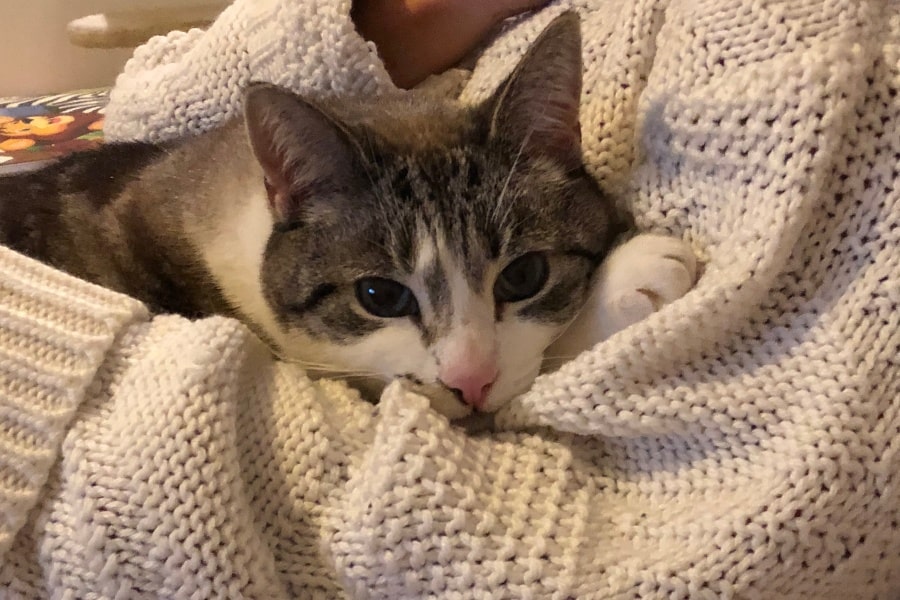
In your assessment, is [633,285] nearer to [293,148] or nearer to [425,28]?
[293,148]

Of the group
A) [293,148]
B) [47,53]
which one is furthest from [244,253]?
[47,53]

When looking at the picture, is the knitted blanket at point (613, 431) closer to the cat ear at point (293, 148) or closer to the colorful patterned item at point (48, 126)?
the cat ear at point (293, 148)

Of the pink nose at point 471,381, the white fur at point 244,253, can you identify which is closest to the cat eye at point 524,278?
the pink nose at point 471,381

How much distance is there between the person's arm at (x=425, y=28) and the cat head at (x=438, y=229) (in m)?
0.24

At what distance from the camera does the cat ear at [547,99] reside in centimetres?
81

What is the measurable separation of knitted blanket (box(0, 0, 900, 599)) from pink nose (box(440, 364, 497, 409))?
0.12ft

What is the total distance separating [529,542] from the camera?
2.14ft

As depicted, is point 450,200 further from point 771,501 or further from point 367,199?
point 771,501

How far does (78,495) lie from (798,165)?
24.9 inches

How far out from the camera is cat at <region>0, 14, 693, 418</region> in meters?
0.81

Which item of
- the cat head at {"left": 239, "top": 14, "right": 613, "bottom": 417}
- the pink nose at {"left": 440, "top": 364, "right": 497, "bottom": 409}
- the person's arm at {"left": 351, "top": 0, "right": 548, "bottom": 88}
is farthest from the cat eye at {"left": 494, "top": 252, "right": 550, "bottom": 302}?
the person's arm at {"left": 351, "top": 0, "right": 548, "bottom": 88}

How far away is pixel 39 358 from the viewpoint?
2.38ft

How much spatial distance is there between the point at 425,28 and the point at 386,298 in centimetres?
44

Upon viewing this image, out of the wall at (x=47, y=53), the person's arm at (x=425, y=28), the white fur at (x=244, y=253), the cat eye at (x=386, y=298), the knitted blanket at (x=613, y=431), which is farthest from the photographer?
the wall at (x=47, y=53)
